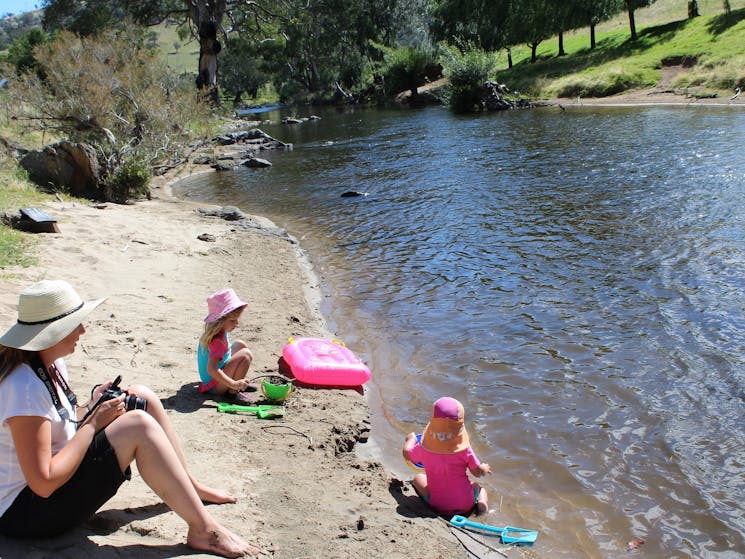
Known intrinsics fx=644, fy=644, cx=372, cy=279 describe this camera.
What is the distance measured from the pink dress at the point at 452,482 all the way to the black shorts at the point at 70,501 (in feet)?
8.44

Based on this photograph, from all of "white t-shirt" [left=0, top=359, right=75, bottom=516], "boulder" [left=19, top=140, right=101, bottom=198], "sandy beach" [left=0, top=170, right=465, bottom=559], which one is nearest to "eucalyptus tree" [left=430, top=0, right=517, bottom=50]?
"boulder" [left=19, top=140, right=101, bottom=198]

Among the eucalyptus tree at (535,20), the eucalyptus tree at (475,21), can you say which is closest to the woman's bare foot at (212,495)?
the eucalyptus tree at (535,20)

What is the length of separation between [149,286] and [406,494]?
5.62 metres

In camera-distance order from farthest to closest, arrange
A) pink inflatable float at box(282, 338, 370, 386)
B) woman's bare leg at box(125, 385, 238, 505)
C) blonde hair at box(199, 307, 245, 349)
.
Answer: pink inflatable float at box(282, 338, 370, 386) < blonde hair at box(199, 307, 245, 349) < woman's bare leg at box(125, 385, 238, 505)

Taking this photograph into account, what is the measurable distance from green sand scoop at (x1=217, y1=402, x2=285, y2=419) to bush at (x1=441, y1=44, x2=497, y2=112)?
39621 millimetres

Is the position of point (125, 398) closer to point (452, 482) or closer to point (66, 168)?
point (452, 482)

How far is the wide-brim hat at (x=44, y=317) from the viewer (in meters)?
3.41

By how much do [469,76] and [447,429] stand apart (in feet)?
134

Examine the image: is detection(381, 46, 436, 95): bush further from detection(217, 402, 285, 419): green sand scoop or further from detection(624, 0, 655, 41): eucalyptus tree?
Answer: detection(217, 402, 285, 419): green sand scoop

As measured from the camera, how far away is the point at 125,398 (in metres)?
3.89

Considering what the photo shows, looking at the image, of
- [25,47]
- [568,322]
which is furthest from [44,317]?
[25,47]

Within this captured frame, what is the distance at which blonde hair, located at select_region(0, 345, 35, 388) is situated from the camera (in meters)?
3.34

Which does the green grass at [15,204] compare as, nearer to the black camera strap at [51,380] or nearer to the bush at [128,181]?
the bush at [128,181]

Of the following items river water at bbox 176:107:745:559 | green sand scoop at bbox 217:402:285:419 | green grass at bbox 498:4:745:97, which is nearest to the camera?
river water at bbox 176:107:745:559
